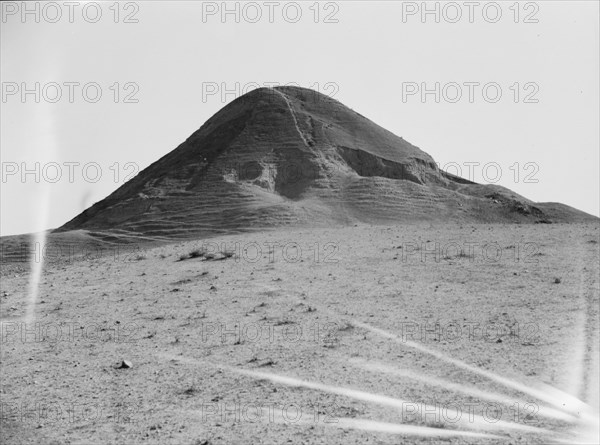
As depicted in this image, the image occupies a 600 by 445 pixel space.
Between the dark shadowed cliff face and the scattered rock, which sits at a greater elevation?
the dark shadowed cliff face

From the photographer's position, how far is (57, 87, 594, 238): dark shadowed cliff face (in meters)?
36.0

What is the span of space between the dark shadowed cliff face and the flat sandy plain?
15989 mm

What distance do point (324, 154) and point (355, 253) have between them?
85.4 ft

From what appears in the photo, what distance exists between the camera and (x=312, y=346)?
10.8 meters

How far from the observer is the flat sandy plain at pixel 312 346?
7.93m

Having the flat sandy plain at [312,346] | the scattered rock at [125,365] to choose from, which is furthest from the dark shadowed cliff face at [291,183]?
the scattered rock at [125,365]

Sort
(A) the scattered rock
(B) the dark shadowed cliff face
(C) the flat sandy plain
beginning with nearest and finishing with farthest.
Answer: (C) the flat sandy plain → (A) the scattered rock → (B) the dark shadowed cliff face

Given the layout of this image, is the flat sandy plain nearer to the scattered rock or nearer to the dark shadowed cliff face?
the scattered rock

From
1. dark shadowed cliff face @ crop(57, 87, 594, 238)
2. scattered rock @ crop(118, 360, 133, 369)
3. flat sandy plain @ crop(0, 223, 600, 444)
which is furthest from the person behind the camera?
dark shadowed cliff face @ crop(57, 87, 594, 238)

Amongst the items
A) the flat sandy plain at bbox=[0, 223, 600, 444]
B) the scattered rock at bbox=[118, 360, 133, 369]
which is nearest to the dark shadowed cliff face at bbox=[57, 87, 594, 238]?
the flat sandy plain at bbox=[0, 223, 600, 444]

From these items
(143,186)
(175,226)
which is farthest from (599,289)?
(143,186)

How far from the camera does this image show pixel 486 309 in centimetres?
1215

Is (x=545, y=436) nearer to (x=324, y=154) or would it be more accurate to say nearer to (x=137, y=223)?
(x=137, y=223)

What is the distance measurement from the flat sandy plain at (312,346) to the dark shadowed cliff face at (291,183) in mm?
15989
